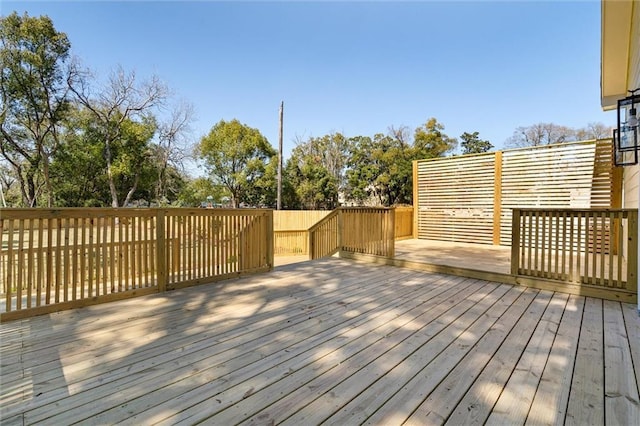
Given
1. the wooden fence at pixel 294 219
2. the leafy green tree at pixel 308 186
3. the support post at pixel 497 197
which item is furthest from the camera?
the leafy green tree at pixel 308 186

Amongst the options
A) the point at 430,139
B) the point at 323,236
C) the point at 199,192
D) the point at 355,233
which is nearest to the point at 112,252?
the point at 323,236

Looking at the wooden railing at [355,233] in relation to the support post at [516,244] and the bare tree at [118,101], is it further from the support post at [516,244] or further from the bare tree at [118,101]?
the bare tree at [118,101]

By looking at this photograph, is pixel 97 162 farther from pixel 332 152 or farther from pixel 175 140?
pixel 332 152

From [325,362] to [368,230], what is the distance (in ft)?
12.9

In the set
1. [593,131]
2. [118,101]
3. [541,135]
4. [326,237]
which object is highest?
[541,135]

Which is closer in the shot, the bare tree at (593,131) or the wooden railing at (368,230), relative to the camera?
the wooden railing at (368,230)

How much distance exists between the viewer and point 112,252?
3.23 metres

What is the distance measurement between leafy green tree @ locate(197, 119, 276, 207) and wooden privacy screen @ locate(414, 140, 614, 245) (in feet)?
34.6

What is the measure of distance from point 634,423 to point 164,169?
18079mm

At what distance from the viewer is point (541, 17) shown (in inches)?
274

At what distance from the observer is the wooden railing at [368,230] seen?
5.39 metres

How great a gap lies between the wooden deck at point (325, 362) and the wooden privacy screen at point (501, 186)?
14.6ft

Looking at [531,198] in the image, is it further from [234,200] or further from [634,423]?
[234,200]

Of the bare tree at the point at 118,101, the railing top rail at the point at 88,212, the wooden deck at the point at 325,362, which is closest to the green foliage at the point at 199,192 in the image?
the bare tree at the point at 118,101
